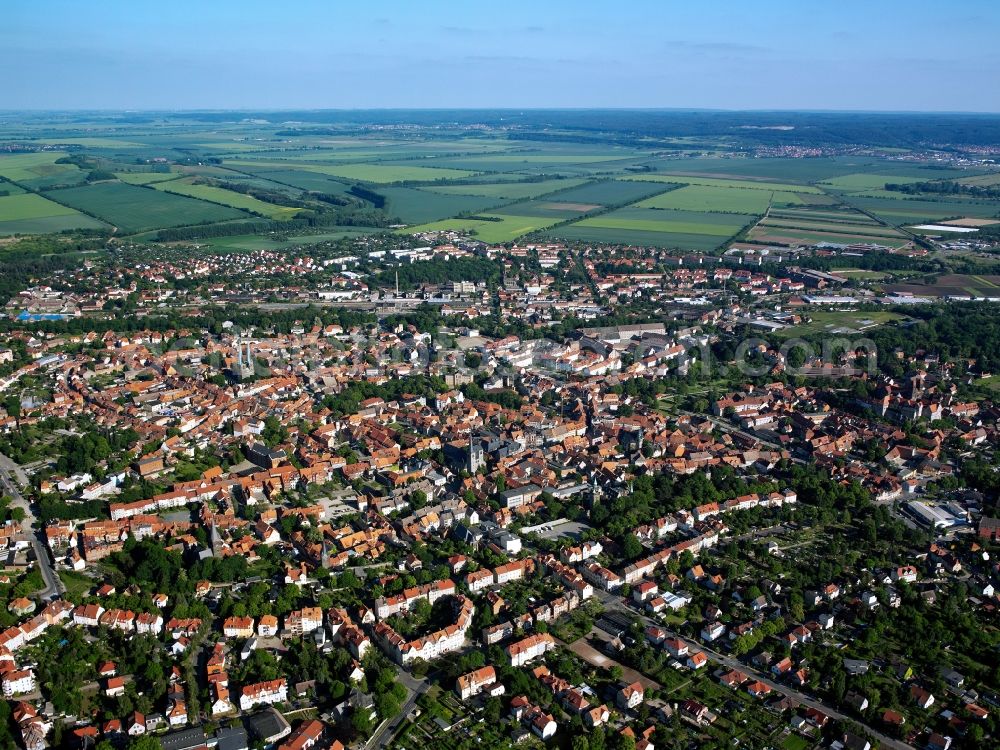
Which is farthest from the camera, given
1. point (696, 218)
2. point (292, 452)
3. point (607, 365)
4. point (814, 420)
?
point (696, 218)

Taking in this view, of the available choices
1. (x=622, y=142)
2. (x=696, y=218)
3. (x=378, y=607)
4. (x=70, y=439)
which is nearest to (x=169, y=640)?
(x=378, y=607)

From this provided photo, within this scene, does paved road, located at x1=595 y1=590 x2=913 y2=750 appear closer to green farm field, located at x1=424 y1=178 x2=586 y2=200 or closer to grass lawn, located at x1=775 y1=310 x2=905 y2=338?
grass lawn, located at x1=775 y1=310 x2=905 y2=338

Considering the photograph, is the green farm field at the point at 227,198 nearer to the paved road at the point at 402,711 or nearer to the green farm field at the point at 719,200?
the green farm field at the point at 719,200

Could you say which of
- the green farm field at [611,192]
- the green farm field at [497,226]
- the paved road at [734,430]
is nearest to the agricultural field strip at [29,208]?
the green farm field at [497,226]

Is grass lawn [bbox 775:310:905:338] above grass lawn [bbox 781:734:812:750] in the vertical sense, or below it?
above

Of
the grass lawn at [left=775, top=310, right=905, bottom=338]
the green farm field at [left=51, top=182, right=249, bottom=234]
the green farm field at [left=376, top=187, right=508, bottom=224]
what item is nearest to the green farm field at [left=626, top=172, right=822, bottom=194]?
the green farm field at [left=376, top=187, right=508, bottom=224]

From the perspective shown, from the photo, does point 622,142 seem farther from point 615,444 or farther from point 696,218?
point 615,444
